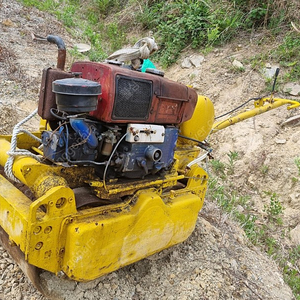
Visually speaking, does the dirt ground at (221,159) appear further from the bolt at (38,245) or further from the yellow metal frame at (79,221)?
the bolt at (38,245)

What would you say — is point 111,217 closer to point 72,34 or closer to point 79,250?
point 79,250

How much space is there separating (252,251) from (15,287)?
2.32 metres

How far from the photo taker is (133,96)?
225cm

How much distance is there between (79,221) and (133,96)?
2.82 feet

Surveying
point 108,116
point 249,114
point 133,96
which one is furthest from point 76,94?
point 249,114

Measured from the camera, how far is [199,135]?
3170mm

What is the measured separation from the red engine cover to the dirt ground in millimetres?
1216

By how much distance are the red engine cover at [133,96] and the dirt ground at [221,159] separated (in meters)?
1.22

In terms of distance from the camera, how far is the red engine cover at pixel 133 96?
2139 millimetres

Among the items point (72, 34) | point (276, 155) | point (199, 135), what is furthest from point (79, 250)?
point (72, 34)

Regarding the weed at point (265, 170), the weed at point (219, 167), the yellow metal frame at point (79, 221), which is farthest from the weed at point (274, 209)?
the yellow metal frame at point (79, 221)

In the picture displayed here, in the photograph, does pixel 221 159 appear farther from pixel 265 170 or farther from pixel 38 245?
pixel 38 245

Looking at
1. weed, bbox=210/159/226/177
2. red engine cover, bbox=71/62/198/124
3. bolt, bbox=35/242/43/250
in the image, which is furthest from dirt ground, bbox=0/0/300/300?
red engine cover, bbox=71/62/198/124

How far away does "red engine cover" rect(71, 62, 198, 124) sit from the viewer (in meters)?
2.14
